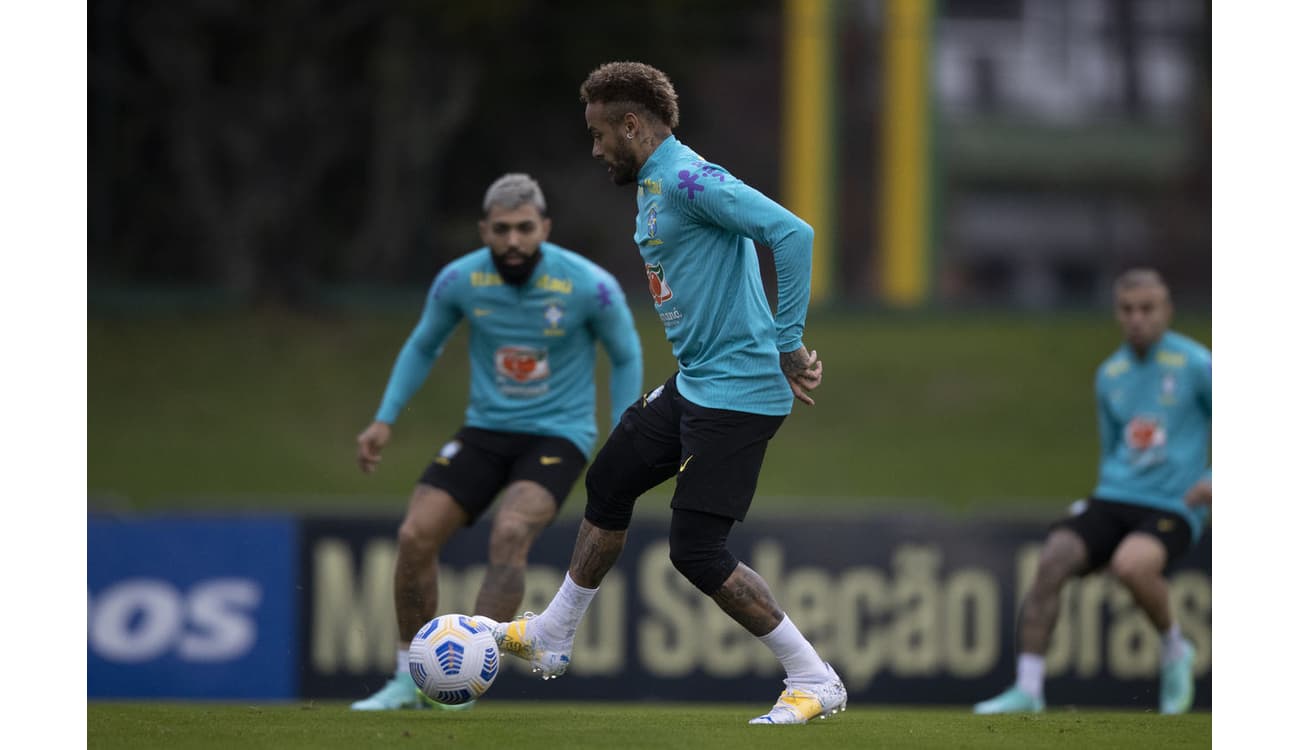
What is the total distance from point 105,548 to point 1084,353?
43.5 ft

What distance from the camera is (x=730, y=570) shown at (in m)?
6.79

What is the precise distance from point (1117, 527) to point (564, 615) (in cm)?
452

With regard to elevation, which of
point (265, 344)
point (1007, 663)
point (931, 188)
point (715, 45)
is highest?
point (715, 45)

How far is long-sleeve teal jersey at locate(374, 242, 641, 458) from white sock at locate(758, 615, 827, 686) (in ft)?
6.56

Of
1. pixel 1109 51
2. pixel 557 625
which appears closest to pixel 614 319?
pixel 557 625

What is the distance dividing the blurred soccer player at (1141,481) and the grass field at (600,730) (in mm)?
2184

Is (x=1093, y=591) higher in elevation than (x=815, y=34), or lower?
lower

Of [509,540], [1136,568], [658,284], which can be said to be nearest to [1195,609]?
[1136,568]

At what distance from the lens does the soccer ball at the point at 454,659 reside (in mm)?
6973

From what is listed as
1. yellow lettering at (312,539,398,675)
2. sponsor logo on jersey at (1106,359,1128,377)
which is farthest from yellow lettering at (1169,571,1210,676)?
yellow lettering at (312,539,398,675)

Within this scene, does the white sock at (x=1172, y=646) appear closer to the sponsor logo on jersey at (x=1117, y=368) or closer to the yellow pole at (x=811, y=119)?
the sponsor logo on jersey at (x=1117, y=368)

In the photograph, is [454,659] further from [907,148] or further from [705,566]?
[907,148]

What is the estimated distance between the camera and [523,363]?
28.6ft

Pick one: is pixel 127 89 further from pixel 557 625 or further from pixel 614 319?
pixel 557 625
